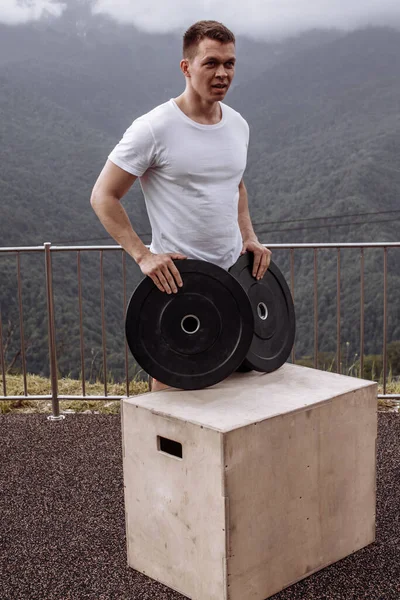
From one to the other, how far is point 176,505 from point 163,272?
29.2 inches

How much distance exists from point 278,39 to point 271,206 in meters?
54.1

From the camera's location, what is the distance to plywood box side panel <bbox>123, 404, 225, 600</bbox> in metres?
2.02

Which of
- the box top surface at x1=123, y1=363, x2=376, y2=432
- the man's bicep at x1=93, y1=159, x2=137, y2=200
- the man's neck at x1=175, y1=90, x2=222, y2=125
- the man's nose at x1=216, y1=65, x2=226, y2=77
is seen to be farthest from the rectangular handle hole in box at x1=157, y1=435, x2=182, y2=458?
the man's nose at x1=216, y1=65, x2=226, y2=77

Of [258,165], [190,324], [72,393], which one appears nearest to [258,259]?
[190,324]

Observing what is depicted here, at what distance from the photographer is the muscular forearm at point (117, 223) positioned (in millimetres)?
2236

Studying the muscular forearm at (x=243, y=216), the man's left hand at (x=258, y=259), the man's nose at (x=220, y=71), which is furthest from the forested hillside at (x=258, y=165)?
the man's nose at (x=220, y=71)

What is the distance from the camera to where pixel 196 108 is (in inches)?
87.4

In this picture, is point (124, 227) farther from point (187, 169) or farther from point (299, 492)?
point (299, 492)

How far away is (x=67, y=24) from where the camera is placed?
8450 centimetres

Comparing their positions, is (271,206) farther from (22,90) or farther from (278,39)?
(278,39)

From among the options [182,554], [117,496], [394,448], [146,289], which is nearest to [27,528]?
[117,496]

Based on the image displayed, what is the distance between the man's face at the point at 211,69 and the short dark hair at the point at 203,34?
1cm

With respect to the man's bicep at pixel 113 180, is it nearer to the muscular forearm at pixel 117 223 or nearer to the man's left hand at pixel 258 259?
the muscular forearm at pixel 117 223

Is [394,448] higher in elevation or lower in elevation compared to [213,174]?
lower
